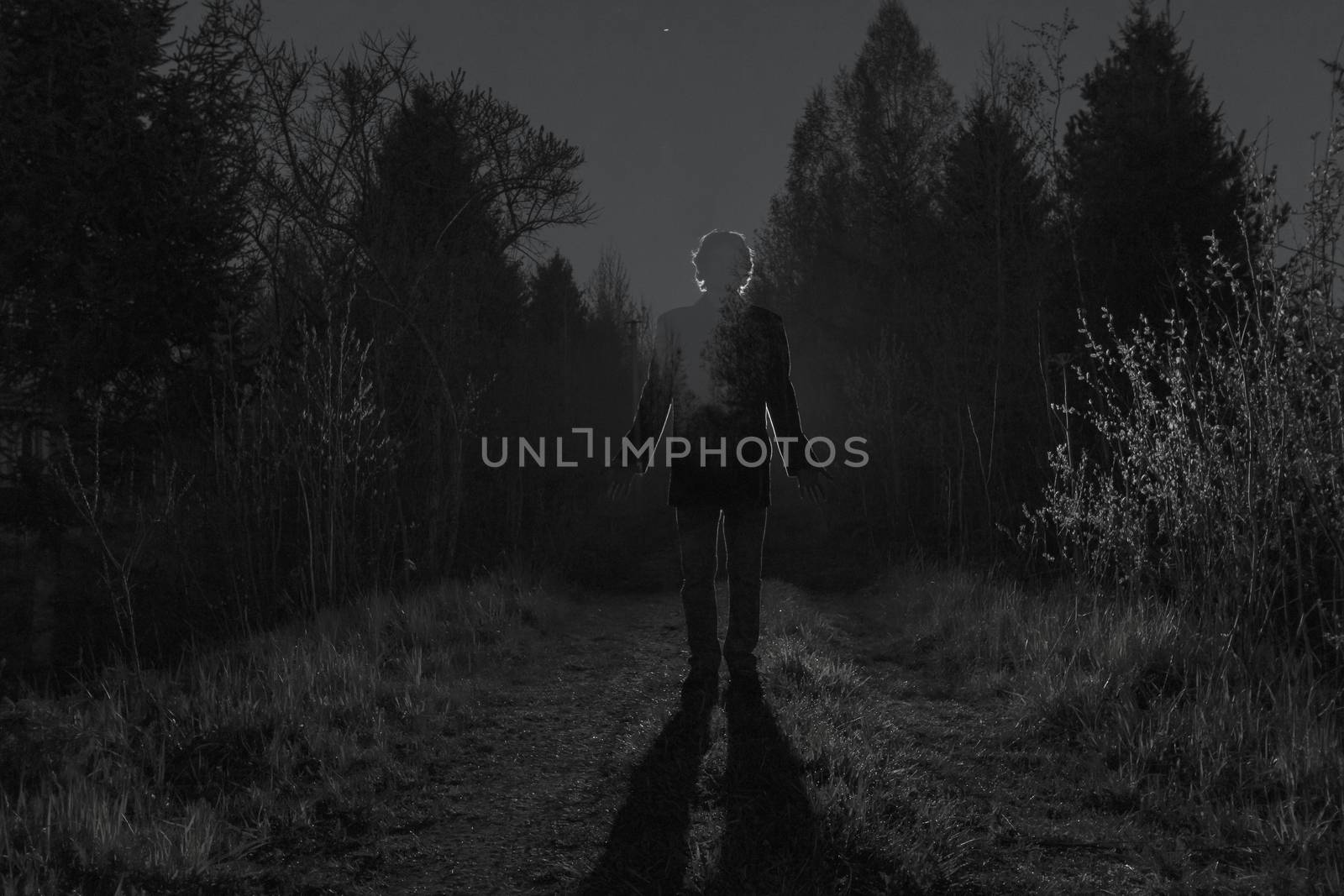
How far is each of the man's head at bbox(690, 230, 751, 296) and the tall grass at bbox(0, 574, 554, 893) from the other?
2.48 metres

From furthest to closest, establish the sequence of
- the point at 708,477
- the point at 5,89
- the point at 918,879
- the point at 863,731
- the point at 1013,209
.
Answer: the point at 1013,209, the point at 5,89, the point at 708,477, the point at 863,731, the point at 918,879

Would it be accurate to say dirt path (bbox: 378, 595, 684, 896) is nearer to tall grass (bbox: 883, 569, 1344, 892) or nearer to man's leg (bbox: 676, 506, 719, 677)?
man's leg (bbox: 676, 506, 719, 677)

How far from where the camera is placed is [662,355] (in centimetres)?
480

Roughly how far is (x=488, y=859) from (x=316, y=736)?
3.76 ft

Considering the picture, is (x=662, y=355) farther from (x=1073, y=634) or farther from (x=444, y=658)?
(x=1073, y=634)

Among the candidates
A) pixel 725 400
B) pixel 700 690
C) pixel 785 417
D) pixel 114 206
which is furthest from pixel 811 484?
pixel 114 206

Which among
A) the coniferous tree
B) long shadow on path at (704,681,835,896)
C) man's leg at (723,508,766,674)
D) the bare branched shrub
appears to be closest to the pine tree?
the bare branched shrub

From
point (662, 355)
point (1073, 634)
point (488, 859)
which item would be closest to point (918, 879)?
point (488, 859)

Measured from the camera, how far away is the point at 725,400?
4641 millimetres

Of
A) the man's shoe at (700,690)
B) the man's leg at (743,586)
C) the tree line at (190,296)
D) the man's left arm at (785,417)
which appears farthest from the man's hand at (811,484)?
the tree line at (190,296)

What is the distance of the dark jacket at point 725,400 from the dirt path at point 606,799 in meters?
1.13

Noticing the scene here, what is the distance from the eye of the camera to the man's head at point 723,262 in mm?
4695

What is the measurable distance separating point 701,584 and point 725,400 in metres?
0.97

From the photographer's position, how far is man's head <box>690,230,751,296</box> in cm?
470
